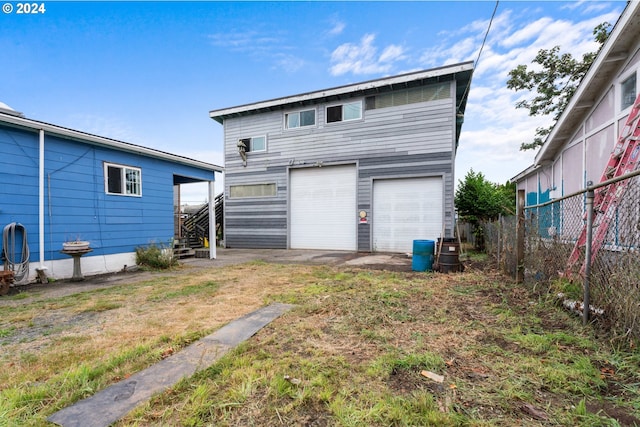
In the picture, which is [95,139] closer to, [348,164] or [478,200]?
[348,164]

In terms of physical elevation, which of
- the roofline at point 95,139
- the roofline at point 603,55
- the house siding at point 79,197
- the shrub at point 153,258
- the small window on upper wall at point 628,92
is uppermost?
the roofline at point 603,55

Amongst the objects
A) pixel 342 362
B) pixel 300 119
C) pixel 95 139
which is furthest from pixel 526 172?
pixel 95 139

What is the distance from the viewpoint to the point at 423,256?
21.4ft

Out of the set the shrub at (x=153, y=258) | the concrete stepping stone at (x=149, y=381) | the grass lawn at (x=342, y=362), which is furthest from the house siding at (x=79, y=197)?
the concrete stepping stone at (x=149, y=381)

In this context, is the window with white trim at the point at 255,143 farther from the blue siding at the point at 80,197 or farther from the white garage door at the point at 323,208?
the blue siding at the point at 80,197

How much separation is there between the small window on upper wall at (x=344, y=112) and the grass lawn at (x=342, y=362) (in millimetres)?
8608

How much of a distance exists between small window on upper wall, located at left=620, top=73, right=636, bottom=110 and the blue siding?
36.6 feet

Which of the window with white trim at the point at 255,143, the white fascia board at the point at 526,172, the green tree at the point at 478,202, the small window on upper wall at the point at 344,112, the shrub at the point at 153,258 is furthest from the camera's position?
the window with white trim at the point at 255,143

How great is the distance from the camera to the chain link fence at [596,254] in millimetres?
2334

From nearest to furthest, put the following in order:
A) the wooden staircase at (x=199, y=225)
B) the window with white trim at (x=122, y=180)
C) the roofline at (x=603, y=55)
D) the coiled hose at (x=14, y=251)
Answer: the roofline at (x=603, y=55), the coiled hose at (x=14, y=251), the window with white trim at (x=122, y=180), the wooden staircase at (x=199, y=225)

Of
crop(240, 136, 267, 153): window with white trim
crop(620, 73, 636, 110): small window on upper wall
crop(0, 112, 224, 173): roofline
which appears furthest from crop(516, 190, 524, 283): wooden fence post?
crop(240, 136, 267, 153): window with white trim

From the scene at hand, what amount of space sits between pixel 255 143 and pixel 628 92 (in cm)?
1187

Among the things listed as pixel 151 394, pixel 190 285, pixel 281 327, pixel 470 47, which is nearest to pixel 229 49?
pixel 470 47

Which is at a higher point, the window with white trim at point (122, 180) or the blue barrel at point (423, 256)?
the window with white trim at point (122, 180)
